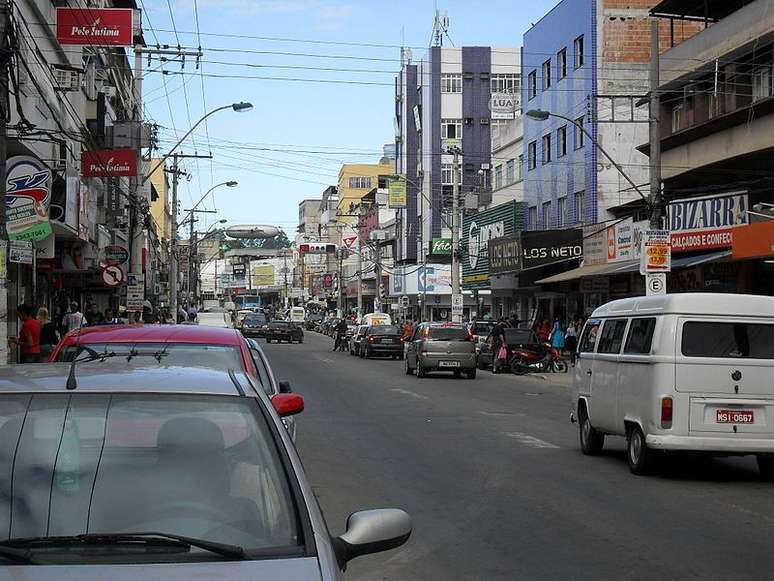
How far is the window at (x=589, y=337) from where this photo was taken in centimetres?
1526

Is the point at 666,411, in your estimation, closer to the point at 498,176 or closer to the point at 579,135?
the point at 579,135

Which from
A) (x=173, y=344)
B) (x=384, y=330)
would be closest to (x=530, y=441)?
(x=173, y=344)

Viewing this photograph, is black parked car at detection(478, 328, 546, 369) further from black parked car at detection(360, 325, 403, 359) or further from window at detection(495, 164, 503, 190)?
window at detection(495, 164, 503, 190)

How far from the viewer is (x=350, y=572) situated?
26.2 feet

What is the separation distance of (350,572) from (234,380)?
367 cm

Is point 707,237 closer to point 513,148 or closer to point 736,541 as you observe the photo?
point 736,541

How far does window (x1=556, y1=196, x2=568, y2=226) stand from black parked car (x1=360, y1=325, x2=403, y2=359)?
352 inches

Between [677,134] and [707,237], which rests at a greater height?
[677,134]

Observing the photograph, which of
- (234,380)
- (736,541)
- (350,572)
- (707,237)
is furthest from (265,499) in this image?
(707,237)

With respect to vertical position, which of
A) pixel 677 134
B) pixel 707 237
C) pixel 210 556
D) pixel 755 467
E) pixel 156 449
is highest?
pixel 677 134

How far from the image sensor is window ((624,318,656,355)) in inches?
505

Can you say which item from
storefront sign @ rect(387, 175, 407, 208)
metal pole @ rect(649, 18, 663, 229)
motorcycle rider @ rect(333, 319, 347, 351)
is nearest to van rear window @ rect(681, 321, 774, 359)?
metal pole @ rect(649, 18, 663, 229)

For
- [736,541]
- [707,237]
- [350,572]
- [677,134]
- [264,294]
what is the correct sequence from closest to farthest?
1. [350,572]
2. [736,541]
3. [707,237]
4. [677,134]
5. [264,294]

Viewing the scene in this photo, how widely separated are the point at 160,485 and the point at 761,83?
3030 cm
